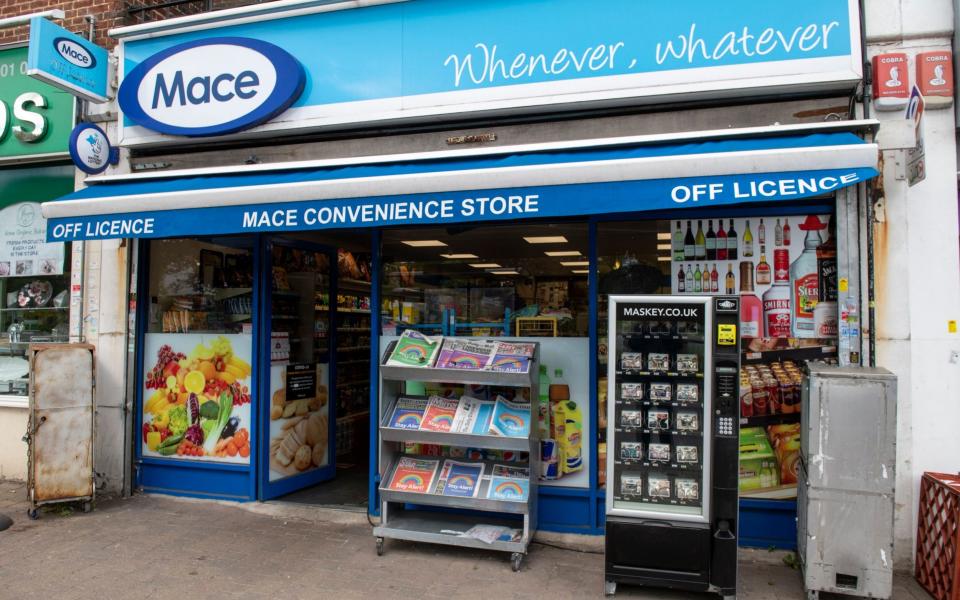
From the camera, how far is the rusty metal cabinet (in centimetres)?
557

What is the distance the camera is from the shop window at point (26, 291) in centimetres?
691

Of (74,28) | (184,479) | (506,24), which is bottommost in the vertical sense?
(184,479)

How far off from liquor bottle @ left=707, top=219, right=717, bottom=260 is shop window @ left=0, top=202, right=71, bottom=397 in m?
6.44

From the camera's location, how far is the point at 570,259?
17.3ft

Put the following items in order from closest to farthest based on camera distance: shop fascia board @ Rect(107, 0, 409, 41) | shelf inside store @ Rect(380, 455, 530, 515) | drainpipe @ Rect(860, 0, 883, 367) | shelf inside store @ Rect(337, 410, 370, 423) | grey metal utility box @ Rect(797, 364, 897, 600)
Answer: grey metal utility box @ Rect(797, 364, 897, 600) < drainpipe @ Rect(860, 0, 883, 367) < shelf inside store @ Rect(380, 455, 530, 515) < shop fascia board @ Rect(107, 0, 409, 41) < shelf inside store @ Rect(337, 410, 370, 423)

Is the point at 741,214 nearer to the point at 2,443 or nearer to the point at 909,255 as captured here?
the point at 909,255

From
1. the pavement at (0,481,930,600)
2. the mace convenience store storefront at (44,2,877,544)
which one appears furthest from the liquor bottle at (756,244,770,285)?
the pavement at (0,481,930,600)

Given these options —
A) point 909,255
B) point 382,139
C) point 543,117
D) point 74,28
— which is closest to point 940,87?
point 909,255

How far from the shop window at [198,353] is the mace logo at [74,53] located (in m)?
1.81

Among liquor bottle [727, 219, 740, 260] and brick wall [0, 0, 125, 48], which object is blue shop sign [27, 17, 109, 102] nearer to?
brick wall [0, 0, 125, 48]

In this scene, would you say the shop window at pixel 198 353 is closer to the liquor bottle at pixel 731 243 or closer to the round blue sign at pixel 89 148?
the round blue sign at pixel 89 148

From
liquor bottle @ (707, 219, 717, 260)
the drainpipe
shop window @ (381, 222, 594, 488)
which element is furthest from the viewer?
shop window @ (381, 222, 594, 488)

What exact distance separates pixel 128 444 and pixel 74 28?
→ 14.7ft

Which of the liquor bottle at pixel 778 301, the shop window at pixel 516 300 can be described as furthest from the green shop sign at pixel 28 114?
the liquor bottle at pixel 778 301
